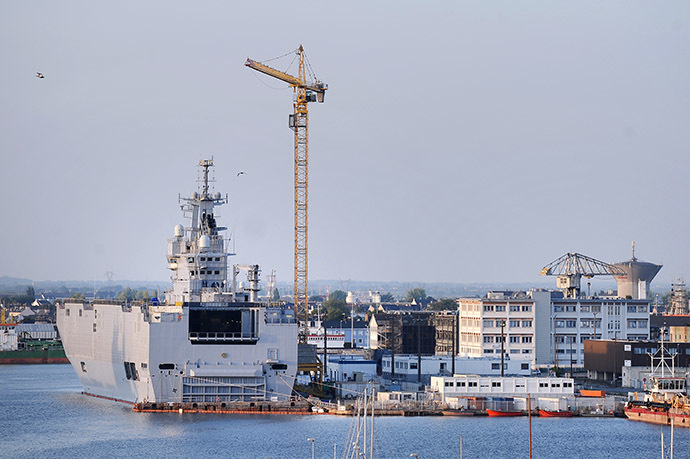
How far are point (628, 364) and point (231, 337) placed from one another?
105 ft

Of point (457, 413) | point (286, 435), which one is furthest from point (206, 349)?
point (457, 413)

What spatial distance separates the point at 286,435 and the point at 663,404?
24.7m

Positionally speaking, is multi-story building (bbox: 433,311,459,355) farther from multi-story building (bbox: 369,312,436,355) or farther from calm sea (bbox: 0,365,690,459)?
calm sea (bbox: 0,365,690,459)

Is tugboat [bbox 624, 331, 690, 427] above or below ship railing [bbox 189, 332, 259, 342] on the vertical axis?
below

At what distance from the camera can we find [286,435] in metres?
68.6

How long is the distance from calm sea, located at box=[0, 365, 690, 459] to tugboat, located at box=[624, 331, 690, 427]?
3.90 ft

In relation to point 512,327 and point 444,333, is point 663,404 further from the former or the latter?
point 444,333

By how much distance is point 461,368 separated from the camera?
96125mm

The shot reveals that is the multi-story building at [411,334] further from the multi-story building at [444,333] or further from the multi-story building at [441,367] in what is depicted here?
the multi-story building at [441,367]

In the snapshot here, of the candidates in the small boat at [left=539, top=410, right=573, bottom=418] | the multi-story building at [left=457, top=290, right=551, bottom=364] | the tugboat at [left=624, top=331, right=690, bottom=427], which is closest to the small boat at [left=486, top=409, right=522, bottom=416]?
the small boat at [left=539, top=410, right=573, bottom=418]

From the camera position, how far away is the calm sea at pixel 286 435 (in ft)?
210

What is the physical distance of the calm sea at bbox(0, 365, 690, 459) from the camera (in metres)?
64.0

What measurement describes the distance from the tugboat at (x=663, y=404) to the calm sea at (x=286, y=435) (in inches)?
46.8

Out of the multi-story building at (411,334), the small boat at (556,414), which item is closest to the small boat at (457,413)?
the small boat at (556,414)
